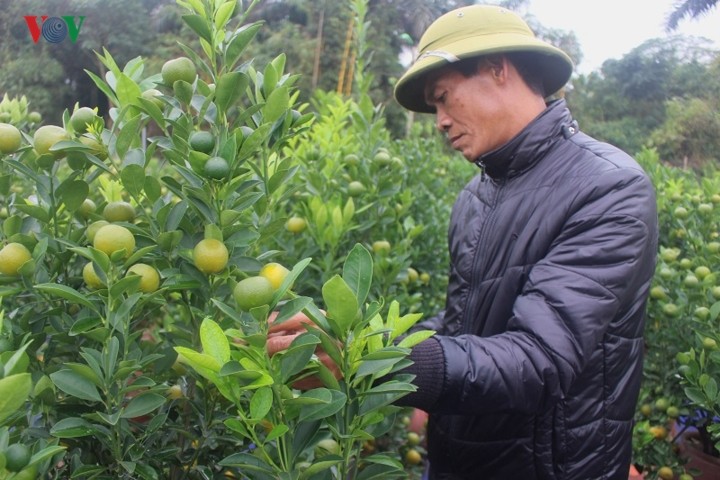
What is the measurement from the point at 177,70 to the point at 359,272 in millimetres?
466

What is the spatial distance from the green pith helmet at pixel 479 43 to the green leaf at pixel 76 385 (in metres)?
1.08

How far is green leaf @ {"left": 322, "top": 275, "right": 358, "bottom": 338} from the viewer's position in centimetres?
75

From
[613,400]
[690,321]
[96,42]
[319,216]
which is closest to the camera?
[613,400]

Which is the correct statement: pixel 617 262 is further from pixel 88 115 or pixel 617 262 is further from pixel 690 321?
pixel 690 321

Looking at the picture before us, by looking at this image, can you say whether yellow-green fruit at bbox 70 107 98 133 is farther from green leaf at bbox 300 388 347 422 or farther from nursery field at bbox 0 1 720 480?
green leaf at bbox 300 388 347 422

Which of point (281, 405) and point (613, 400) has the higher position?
point (281, 405)

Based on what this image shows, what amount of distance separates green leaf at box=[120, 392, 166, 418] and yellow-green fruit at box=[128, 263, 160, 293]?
0.16m

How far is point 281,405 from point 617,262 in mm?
774

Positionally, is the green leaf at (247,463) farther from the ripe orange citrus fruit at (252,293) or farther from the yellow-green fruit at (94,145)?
the yellow-green fruit at (94,145)

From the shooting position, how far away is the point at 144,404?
3.00 ft

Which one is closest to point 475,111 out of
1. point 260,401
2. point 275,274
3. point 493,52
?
point 493,52

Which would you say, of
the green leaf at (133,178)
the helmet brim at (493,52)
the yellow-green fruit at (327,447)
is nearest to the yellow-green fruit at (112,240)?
the green leaf at (133,178)

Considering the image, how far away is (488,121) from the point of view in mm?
1552

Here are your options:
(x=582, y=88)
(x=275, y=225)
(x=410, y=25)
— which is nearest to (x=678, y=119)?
(x=410, y=25)
